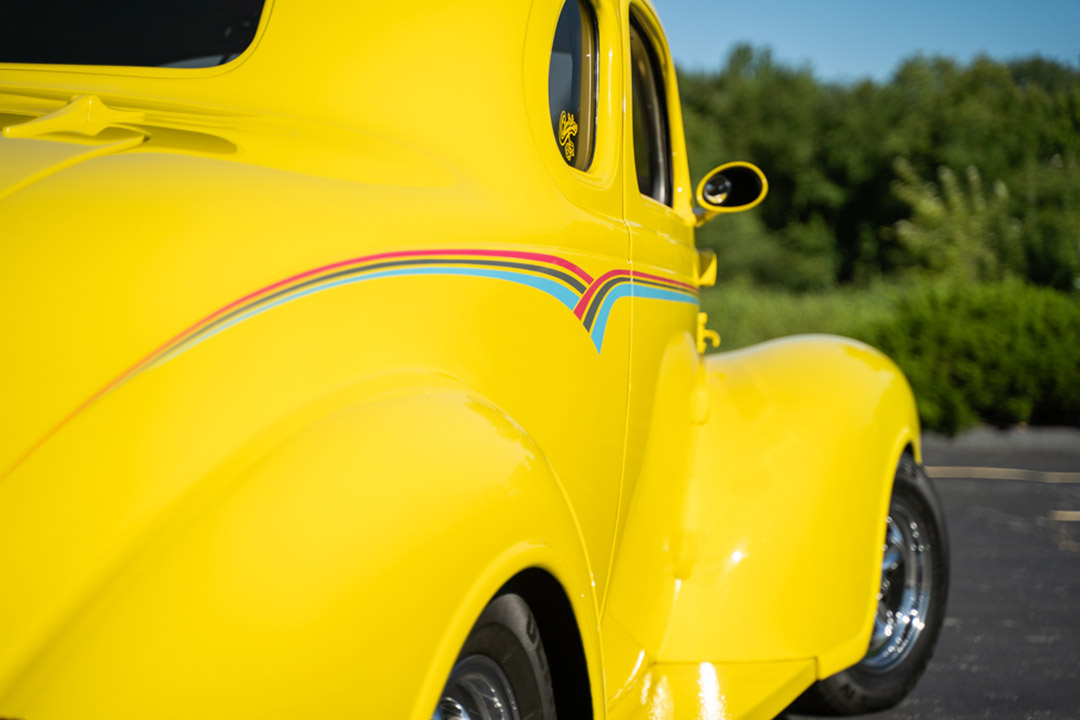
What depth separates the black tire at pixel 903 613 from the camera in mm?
3230

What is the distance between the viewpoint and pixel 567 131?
7.79 ft

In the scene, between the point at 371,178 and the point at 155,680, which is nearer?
the point at 155,680

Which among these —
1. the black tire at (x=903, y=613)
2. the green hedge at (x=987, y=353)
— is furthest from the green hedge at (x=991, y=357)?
the black tire at (x=903, y=613)

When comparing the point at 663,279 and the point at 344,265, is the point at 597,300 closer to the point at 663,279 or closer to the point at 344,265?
the point at 663,279

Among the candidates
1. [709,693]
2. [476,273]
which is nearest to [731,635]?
[709,693]

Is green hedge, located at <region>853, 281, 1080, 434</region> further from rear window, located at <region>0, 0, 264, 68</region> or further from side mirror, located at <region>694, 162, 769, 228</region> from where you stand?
rear window, located at <region>0, 0, 264, 68</region>

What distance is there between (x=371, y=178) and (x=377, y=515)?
567mm

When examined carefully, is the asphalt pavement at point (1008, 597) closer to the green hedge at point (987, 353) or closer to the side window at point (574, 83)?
the green hedge at point (987, 353)

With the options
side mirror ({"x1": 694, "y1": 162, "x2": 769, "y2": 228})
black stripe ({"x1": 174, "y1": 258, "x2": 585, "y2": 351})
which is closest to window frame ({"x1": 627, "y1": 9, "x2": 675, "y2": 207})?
side mirror ({"x1": 694, "y1": 162, "x2": 769, "y2": 228})

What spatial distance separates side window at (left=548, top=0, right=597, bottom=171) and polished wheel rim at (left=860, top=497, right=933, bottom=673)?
1.73 meters

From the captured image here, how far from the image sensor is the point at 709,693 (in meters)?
2.42

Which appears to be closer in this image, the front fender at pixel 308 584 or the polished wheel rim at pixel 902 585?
the front fender at pixel 308 584

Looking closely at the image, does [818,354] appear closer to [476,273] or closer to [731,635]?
[731,635]

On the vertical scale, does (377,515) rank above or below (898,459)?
above
